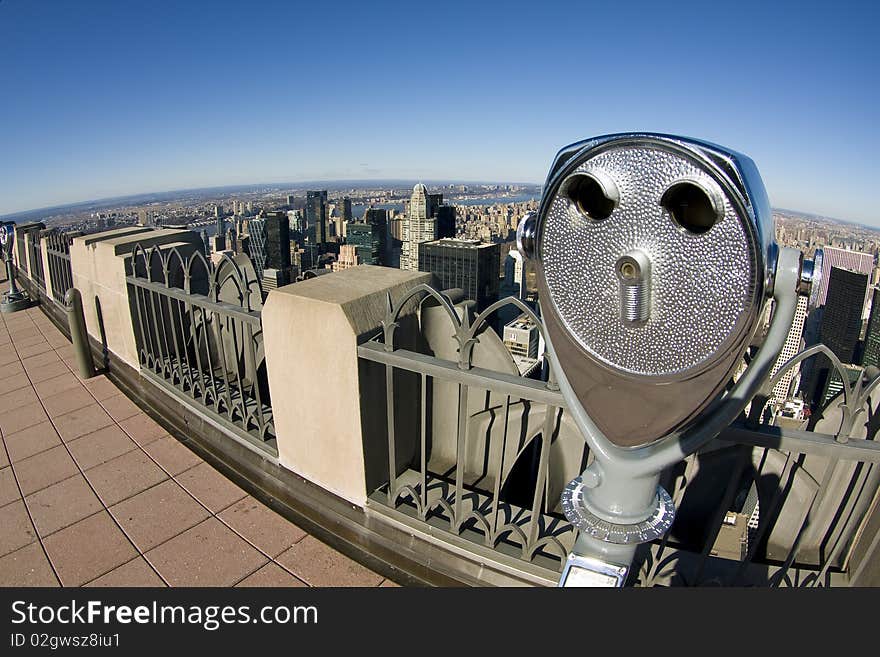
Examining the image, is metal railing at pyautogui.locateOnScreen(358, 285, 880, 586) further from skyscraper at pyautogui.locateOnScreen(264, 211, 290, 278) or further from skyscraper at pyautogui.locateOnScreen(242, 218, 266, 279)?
skyscraper at pyautogui.locateOnScreen(264, 211, 290, 278)

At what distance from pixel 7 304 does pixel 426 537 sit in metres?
9.57

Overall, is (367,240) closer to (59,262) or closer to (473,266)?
(473,266)

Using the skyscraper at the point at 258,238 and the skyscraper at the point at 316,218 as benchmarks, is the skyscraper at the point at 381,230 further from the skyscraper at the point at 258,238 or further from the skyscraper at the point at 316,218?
the skyscraper at the point at 316,218

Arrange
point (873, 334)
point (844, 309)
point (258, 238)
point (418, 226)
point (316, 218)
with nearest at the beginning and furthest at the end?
point (873, 334), point (844, 309), point (258, 238), point (418, 226), point (316, 218)

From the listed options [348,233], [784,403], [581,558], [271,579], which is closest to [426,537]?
[271,579]

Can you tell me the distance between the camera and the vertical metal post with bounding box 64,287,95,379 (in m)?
5.26

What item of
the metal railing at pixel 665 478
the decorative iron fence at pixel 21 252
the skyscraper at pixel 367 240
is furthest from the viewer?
the skyscraper at pixel 367 240

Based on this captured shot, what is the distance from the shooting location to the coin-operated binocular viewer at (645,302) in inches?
37.7

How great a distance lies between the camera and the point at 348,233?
63.3 meters

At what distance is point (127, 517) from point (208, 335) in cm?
189

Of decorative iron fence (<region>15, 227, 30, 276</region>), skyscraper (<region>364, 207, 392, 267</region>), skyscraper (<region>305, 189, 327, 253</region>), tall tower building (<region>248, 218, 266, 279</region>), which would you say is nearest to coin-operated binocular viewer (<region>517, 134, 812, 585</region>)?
decorative iron fence (<region>15, 227, 30, 276</region>)

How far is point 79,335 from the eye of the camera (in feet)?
17.2

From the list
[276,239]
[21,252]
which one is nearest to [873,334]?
[21,252]

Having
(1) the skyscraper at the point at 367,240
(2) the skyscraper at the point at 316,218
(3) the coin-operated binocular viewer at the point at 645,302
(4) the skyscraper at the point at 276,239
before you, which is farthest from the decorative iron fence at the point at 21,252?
(2) the skyscraper at the point at 316,218
